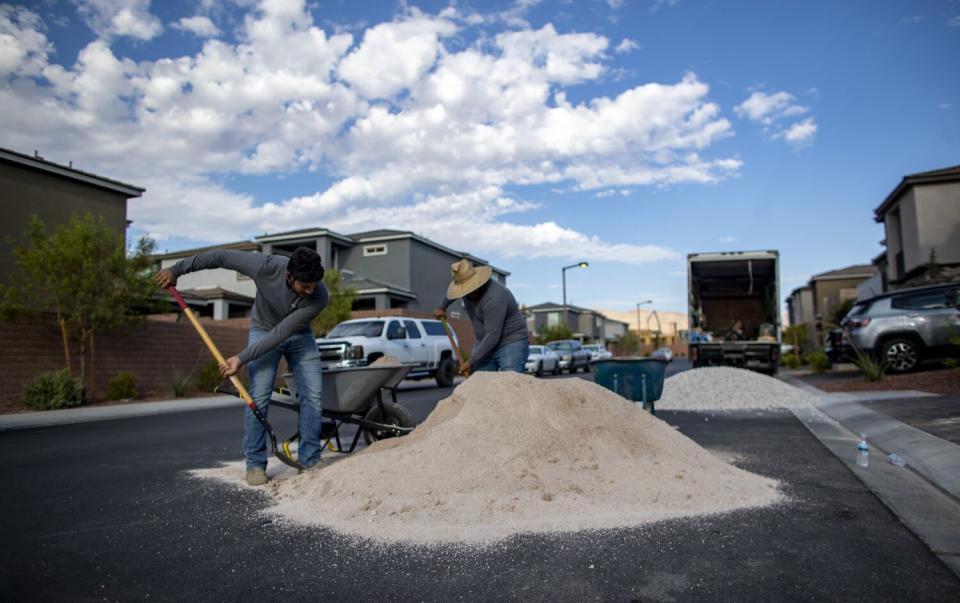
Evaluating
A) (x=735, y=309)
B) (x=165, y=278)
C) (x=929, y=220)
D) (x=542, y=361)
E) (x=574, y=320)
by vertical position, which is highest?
(x=929, y=220)

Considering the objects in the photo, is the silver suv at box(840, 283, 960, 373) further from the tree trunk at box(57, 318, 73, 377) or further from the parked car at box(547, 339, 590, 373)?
the tree trunk at box(57, 318, 73, 377)

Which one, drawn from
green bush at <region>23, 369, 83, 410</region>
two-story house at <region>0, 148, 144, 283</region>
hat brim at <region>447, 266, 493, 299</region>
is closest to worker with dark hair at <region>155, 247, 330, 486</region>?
hat brim at <region>447, 266, 493, 299</region>

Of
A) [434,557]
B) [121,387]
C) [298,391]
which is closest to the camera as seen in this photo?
[434,557]

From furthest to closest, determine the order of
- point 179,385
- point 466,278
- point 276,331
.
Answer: point 179,385
point 466,278
point 276,331

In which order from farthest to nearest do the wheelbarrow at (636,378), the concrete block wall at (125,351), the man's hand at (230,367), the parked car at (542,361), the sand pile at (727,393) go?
the parked car at (542,361) < the concrete block wall at (125,351) < the sand pile at (727,393) < the wheelbarrow at (636,378) < the man's hand at (230,367)

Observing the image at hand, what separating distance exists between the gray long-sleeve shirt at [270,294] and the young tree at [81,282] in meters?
11.8

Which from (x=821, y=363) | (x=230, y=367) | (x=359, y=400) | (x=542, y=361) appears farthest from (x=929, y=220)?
(x=230, y=367)

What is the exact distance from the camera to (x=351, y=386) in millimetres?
5879

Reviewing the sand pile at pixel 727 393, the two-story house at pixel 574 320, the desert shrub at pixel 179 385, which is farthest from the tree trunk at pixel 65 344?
the two-story house at pixel 574 320

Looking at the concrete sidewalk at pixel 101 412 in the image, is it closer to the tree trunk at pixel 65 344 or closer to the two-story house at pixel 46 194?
the tree trunk at pixel 65 344

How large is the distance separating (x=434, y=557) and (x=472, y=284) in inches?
127

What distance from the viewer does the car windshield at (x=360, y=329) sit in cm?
1884

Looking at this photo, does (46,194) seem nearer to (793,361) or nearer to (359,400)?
(359,400)

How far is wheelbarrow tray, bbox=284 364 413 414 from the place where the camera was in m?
5.82
